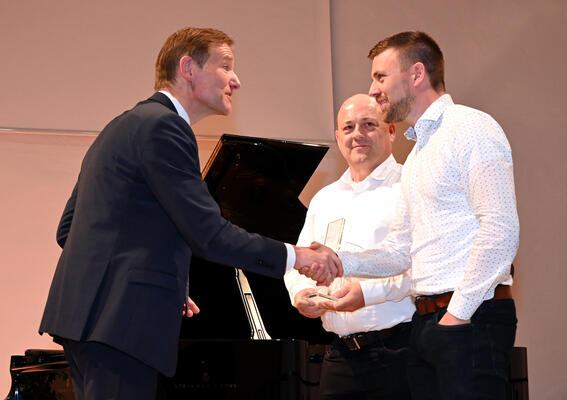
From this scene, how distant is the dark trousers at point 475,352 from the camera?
6.68 ft

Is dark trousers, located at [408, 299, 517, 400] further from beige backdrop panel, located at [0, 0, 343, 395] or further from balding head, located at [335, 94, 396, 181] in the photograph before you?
beige backdrop panel, located at [0, 0, 343, 395]

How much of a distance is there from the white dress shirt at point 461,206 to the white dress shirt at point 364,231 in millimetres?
698

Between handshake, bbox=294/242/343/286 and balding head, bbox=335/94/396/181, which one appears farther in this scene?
balding head, bbox=335/94/396/181

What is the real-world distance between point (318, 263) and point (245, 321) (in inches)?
51.0

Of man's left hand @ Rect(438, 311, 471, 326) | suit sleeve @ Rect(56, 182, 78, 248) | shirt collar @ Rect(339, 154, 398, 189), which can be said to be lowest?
man's left hand @ Rect(438, 311, 471, 326)

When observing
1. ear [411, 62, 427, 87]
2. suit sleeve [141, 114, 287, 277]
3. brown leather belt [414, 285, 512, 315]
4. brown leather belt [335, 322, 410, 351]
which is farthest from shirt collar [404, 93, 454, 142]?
brown leather belt [335, 322, 410, 351]

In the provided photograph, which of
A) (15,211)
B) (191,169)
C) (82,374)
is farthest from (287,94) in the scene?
(82,374)

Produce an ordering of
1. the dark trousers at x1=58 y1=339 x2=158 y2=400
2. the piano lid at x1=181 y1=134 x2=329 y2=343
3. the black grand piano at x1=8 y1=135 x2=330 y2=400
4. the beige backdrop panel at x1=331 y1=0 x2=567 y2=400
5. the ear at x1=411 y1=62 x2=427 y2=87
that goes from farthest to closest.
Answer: the beige backdrop panel at x1=331 y1=0 x2=567 y2=400 → the piano lid at x1=181 y1=134 x2=329 y2=343 → the black grand piano at x1=8 y1=135 x2=330 y2=400 → the ear at x1=411 y1=62 x2=427 y2=87 → the dark trousers at x1=58 y1=339 x2=158 y2=400

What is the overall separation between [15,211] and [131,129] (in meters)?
3.65

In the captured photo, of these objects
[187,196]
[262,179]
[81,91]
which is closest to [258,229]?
[262,179]

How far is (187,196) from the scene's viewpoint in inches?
84.1

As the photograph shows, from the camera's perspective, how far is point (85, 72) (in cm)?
554

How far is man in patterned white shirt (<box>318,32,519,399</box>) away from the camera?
2051mm

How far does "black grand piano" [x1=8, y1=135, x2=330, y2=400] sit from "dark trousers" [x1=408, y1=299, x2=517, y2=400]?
1077 mm
